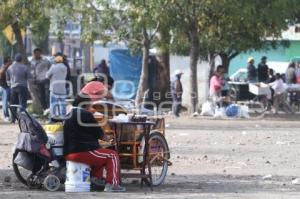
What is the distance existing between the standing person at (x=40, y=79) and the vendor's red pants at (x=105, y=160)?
15219 millimetres

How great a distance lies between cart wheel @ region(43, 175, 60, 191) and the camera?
11.6 metres

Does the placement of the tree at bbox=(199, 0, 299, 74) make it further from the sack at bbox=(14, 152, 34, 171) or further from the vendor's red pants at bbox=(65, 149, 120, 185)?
the sack at bbox=(14, 152, 34, 171)

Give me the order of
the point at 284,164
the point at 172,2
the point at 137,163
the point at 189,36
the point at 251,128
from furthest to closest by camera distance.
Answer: the point at 189,36 < the point at 172,2 < the point at 251,128 < the point at 284,164 < the point at 137,163

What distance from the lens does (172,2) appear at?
27.7 meters

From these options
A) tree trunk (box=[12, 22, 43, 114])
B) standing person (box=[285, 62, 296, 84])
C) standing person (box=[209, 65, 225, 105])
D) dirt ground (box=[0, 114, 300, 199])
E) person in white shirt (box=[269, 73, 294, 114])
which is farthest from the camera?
standing person (box=[285, 62, 296, 84])

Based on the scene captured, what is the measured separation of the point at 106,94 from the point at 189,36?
18.5m

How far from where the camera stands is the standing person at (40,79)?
27078 mm

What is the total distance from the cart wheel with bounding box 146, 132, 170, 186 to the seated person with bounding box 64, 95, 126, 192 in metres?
0.89

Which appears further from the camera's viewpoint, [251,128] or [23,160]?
[251,128]

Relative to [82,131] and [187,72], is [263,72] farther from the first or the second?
[82,131]

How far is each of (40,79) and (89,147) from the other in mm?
16100

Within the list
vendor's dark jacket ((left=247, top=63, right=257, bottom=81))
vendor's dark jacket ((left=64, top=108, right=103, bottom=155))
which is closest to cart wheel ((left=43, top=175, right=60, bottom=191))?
vendor's dark jacket ((left=64, top=108, right=103, bottom=155))

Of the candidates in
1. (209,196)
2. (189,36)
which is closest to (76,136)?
(209,196)

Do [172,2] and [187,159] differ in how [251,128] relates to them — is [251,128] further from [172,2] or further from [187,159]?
[187,159]
